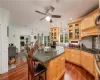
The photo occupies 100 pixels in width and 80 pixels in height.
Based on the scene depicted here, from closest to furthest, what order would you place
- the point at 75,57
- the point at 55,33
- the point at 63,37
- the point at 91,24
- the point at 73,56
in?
1. the point at 91,24
2. the point at 75,57
3. the point at 73,56
4. the point at 63,37
5. the point at 55,33

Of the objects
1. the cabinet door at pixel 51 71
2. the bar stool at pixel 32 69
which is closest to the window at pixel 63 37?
the cabinet door at pixel 51 71

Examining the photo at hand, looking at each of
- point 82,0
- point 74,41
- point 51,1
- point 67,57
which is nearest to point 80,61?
point 67,57

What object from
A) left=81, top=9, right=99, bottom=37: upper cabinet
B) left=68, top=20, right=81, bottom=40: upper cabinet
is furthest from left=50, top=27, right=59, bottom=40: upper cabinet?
left=81, top=9, right=99, bottom=37: upper cabinet

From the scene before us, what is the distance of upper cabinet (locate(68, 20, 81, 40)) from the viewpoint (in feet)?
15.1

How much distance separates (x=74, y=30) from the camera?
188 inches

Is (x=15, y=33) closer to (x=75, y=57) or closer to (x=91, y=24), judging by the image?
(x=75, y=57)

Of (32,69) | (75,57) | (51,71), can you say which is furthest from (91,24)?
(32,69)

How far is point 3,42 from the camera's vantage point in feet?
10.7

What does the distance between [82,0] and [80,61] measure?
2837mm

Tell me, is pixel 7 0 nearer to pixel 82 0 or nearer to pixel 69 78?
pixel 82 0

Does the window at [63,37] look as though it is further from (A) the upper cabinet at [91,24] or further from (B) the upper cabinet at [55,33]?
(A) the upper cabinet at [91,24]

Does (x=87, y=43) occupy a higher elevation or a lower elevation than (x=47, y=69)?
higher

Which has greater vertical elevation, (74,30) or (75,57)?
(74,30)

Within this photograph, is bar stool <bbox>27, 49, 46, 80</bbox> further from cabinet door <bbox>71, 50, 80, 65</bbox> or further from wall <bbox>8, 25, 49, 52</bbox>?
wall <bbox>8, 25, 49, 52</bbox>
